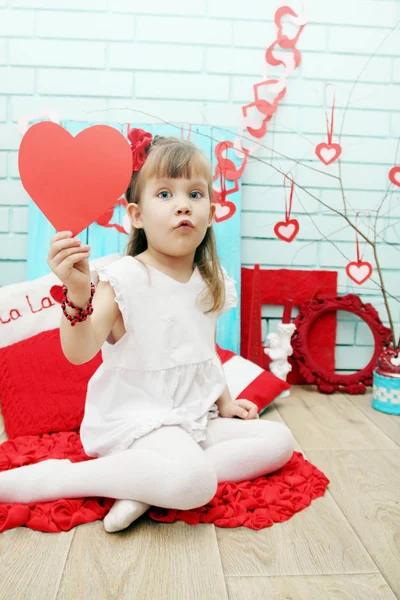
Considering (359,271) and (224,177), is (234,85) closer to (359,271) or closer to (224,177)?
(224,177)

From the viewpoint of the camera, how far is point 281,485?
1.29m

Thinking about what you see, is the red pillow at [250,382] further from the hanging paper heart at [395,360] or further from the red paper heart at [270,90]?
the red paper heart at [270,90]

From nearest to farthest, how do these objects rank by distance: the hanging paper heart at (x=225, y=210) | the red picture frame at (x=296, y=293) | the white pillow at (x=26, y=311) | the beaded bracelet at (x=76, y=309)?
the beaded bracelet at (x=76, y=309) → the white pillow at (x=26, y=311) → the hanging paper heart at (x=225, y=210) → the red picture frame at (x=296, y=293)

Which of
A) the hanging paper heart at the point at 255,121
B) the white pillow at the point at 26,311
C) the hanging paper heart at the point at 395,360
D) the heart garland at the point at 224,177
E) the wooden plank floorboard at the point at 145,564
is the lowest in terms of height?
the wooden plank floorboard at the point at 145,564

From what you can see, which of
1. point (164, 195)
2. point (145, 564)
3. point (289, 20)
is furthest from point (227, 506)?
point (289, 20)

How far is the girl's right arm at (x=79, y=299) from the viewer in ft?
3.20

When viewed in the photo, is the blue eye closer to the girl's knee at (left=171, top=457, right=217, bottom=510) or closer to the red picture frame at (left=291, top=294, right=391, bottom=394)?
the girl's knee at (left=171, top=457, right=217, bottom=510)

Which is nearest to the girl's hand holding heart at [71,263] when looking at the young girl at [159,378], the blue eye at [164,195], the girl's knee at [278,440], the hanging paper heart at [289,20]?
the young girl at [159,378]

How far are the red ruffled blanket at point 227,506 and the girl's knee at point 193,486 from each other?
0.05 meters

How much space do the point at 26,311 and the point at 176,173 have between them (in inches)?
32.4

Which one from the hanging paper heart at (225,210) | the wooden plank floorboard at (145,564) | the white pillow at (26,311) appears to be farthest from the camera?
the hanging paper heart at (225,210)

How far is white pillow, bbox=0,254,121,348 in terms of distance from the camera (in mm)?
1808

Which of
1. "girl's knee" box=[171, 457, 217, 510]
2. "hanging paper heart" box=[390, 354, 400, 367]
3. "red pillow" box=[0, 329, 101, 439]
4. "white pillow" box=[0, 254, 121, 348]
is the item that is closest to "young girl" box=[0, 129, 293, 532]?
"girl's knee" box=[171, 457, 217, 510]

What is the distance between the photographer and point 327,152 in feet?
6.67
